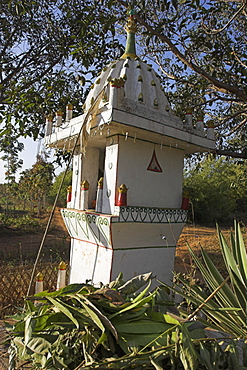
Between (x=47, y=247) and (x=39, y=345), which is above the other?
(x=39, y=345)

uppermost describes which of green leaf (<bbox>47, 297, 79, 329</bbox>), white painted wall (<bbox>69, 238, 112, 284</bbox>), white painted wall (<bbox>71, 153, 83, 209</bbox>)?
white painted wall (<bbox>71, 153, 83, 209</bbox>)

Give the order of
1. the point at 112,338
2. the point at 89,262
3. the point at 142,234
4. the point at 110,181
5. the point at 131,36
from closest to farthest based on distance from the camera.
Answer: the point at 112,338 < the point at 110,181 < the point at 142,234 < the point at 89,262 < the point at 131,36

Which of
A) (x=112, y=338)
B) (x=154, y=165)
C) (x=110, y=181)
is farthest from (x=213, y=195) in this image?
(x=112, y=338)

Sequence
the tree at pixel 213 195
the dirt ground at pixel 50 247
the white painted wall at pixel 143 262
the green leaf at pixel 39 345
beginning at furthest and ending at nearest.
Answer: the tree at pixel 213 195 → the dirt ground at pixel 50 247 → the white painted wall at pixel 143 262 → the green leaf at pixel 39 345

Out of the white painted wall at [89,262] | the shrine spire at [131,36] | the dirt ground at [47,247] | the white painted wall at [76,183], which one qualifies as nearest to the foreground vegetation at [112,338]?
the white painted wall at [89,262]

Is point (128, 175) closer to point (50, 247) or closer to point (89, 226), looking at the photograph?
point (89, 226)

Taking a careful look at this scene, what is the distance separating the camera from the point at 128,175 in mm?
3756

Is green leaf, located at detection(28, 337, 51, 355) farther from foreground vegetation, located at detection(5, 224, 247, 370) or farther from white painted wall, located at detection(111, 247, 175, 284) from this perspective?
white painted wall, located at detection(111, 247, 175, 284)

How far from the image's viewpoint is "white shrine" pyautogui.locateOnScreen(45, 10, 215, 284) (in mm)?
3535

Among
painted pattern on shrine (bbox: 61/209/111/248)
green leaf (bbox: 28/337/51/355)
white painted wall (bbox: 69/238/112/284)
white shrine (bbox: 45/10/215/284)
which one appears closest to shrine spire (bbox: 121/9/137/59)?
white shrine (bbox: 45/10/215/284)

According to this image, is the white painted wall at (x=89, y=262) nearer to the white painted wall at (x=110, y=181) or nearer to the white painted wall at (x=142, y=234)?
the white painted wall at (x=142, y=234)

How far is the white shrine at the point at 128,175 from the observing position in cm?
354

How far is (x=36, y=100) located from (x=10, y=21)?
334 cm

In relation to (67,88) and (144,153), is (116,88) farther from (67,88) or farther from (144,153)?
(67,88)
